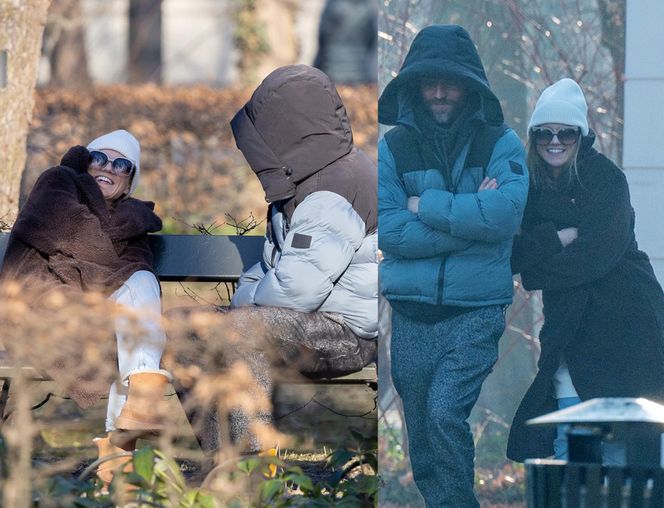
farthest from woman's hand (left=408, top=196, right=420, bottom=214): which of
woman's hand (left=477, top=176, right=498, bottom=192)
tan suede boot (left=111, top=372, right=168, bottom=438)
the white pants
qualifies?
tan suede boot (left=111, top=372, right=168, bottom=438)

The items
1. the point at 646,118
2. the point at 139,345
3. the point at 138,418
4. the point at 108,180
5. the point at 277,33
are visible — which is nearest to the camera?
the point at 646,118

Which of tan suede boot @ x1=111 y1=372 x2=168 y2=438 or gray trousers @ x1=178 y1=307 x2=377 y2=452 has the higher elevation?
gray trousers @ x1=178 y1=307 x2=377 y2=452

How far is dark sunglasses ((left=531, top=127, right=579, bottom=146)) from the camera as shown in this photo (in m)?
3.97

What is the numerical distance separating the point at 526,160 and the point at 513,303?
40 centimetres

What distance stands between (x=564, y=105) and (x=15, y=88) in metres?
3.52

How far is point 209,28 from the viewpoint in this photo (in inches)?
953

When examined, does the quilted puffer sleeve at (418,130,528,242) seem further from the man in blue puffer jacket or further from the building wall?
the building wall

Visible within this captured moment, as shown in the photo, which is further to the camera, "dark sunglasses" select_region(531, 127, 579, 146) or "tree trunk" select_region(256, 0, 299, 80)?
"tree trunk" select_region(256, 0, 299, 80)

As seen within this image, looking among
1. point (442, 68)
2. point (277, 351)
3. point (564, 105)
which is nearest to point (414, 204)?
point (442, 68)

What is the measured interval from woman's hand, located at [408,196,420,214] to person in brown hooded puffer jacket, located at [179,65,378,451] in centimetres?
82

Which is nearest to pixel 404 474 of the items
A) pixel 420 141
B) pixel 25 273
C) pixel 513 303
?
pixel 513 303

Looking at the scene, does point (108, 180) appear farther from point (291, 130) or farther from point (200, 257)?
point (291, 130)

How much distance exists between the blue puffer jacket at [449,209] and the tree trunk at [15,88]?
3028 millimetres

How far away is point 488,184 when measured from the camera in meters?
4.03
